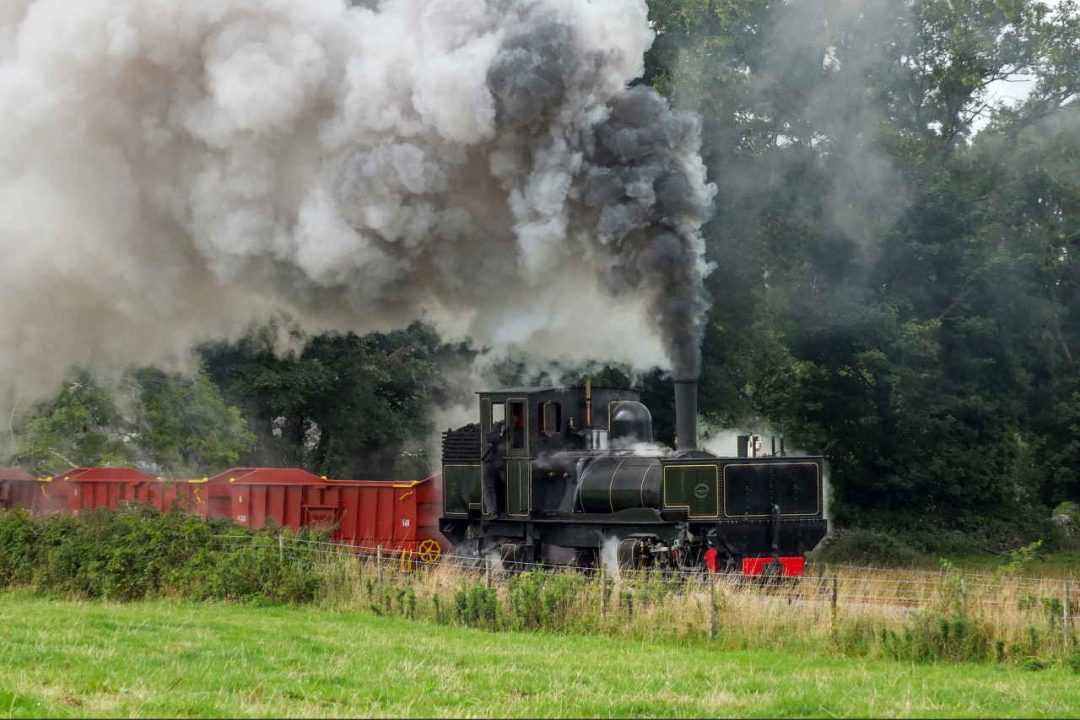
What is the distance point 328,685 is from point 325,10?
10423 millimetres

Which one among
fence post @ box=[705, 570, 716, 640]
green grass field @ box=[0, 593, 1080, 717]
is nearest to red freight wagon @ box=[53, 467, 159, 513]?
green grass field @ box=[0, 593, 1080, 717]

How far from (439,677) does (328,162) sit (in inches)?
366

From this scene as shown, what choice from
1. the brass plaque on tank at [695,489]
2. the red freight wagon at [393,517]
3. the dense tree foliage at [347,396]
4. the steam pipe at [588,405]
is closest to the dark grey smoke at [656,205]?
the steam pipe at [588,405]

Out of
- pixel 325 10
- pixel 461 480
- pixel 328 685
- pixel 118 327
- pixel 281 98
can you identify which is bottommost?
pixel 328 685

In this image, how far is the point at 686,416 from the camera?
58.3ft

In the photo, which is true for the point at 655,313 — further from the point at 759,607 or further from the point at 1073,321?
the point at 1073,321

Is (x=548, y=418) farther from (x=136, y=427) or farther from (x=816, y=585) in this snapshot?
(x=136, y=427)

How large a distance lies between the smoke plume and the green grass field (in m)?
6.04

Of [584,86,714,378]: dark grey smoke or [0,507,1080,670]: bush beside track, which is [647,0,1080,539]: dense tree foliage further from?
[0,507,1080,670]: bush beside track

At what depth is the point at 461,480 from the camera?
19656 mm

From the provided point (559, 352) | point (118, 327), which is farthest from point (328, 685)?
point (559, 352)

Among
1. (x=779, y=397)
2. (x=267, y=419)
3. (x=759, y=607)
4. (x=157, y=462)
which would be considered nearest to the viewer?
(x=759, y=607)

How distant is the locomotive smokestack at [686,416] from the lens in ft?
58.2

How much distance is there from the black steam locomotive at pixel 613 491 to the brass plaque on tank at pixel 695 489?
0.04 feet
